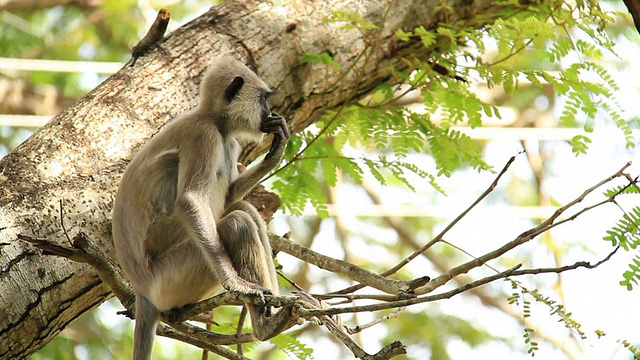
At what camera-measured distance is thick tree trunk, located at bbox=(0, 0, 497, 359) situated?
3.67 meters

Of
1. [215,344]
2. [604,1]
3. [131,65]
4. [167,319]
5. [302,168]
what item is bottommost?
[215,344]

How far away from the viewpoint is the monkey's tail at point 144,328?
12.1 feet

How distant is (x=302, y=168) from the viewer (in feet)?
16.9

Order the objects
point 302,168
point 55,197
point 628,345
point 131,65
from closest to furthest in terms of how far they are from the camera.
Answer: point 628,345, point 55,197, point 131,65, point 302,168

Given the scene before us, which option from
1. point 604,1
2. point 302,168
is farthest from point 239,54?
point 604,1

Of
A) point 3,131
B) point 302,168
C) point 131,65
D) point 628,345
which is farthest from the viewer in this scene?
point 3,131

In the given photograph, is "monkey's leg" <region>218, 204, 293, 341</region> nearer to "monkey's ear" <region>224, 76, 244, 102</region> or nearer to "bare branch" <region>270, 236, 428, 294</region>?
"bare branch" <region>270, 236, 428, 294</region>

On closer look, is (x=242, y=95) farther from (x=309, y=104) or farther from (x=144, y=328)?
(x=144, y=328)

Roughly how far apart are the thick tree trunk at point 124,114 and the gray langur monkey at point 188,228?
0.24 m

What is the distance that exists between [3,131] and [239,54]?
885 cm

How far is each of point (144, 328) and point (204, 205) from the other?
65cm

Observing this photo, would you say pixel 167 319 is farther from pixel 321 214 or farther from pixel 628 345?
pixel 628 345

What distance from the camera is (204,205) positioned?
3896 mm

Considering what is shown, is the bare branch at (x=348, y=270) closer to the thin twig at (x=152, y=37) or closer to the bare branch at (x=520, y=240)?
the bare branch at (x=520, y=240)
